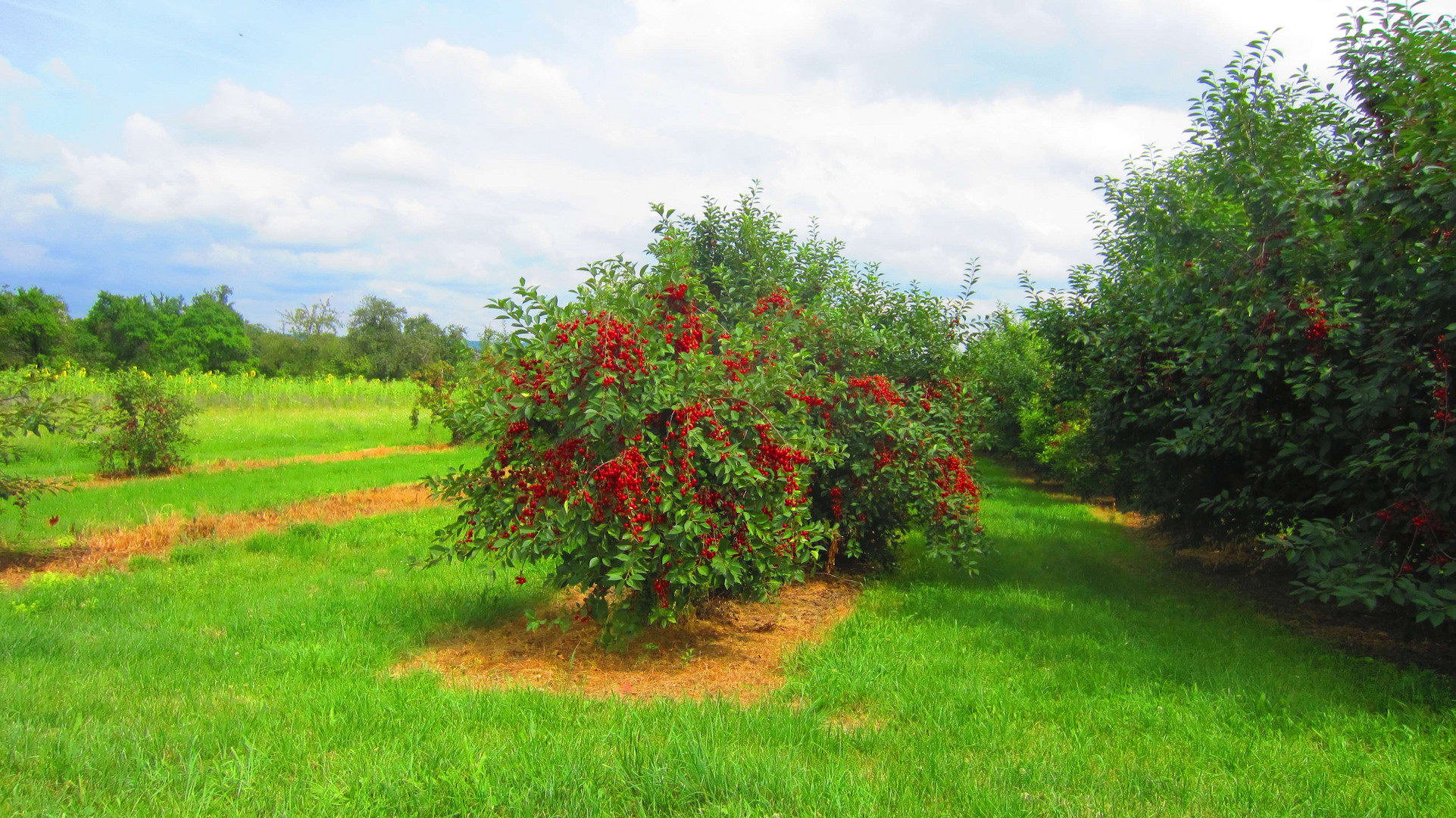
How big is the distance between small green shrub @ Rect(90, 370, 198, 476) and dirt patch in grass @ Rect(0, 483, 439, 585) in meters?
6.23

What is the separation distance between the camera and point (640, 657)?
19.3 ft

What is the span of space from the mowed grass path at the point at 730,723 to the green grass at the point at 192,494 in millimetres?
4674

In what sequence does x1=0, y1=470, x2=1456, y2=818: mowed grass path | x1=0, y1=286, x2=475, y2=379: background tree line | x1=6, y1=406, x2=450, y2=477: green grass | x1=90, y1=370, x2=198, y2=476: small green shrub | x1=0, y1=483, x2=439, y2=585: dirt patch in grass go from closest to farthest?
x1=0, y1=470, x2=1456, y2=818: mowed grass path, x1=0, y1=483, x2=439, y2=585: dirt patch in grass, x1=90, y1=370, x2=198, y2=476: small green shrub, x1=6, y1=406, x2=450, y2=477: green grass, x1=0, y1=286, x2=475, y2=379: background tree line

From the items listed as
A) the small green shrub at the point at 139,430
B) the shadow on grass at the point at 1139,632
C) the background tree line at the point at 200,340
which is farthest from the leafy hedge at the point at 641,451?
the background tree line at the point at 200,340

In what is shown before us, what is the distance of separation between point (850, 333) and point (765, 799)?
234 inches

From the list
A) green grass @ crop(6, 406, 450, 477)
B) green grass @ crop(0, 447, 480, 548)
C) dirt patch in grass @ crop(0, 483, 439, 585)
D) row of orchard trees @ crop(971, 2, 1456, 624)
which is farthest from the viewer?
green grass @ crop(6, 406, 450, 477)

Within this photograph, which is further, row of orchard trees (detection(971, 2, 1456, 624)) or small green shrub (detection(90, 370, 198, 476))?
small green shrub (detection(90, 370, 198, 476))

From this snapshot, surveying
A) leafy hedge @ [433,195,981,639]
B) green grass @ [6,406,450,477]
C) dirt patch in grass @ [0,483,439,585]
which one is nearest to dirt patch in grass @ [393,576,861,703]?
leafy hedge @ [433,195,981,639]

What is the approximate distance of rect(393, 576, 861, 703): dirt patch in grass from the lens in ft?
A: 17.2

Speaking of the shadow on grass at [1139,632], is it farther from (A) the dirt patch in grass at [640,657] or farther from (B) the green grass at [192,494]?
(B) the green grass at [192,494]

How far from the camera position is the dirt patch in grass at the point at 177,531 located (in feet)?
30.7

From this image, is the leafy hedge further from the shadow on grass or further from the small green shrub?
the small green shrub

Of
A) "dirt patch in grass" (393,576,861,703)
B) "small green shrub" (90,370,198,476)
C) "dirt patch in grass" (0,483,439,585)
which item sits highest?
"small green shrub" (90,370,198,476)

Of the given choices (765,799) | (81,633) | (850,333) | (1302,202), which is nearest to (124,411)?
(81,633)
